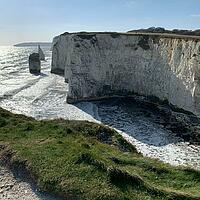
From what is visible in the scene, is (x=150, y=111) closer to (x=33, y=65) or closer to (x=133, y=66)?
(x=133, y=66)

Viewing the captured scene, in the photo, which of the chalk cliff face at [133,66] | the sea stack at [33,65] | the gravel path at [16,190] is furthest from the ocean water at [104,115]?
the sea stack at [33,65]

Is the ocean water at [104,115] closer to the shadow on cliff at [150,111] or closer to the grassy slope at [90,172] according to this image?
the shadow on cliff at [150,111]

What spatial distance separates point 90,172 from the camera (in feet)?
40.7

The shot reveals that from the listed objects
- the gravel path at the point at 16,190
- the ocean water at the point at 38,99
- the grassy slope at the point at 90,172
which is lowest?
the ocean water at the point at 38,99

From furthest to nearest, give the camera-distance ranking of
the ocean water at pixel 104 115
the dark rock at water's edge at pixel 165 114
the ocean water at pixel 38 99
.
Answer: the ocean water at pixel 38 99 < the dark rock at water's edge at pixel 165 114 < the ocean water at pixel 104 115

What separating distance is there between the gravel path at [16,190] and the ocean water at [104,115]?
38.4ft

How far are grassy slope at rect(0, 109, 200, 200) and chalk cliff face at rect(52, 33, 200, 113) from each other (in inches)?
785

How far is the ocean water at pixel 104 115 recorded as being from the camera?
948 inches

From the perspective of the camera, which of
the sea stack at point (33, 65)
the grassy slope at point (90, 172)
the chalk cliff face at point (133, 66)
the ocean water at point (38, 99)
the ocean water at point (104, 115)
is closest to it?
the grassy slope at point (90, 172)

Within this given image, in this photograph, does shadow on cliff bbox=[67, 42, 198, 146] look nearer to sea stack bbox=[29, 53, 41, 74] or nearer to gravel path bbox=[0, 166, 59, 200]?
gravel path bbox=[0, 166, 59, 200]

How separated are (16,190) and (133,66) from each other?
34547 millimetres

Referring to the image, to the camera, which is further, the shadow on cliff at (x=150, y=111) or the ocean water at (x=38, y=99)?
the ocean water at (x=38, y=99)

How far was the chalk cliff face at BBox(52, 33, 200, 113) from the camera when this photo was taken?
116 feet

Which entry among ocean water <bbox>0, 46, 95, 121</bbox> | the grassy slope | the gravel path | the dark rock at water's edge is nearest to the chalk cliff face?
the dark rock at water's edge
